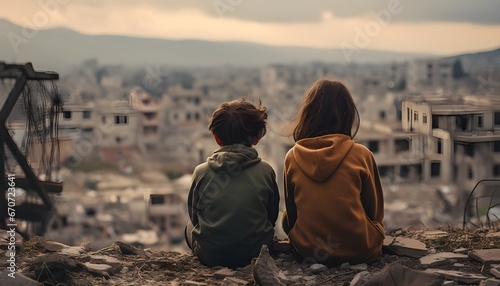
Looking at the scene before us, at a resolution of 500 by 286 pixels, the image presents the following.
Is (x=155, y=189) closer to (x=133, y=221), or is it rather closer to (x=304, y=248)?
(x=133, y=221)

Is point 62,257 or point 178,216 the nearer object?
point 62,257

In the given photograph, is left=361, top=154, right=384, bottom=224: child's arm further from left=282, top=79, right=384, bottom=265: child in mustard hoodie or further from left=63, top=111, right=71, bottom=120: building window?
left=63, top=111, right=71, bottom=120: building window

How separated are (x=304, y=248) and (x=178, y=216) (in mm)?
17852

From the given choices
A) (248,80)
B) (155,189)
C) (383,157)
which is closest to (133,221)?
(155,189)

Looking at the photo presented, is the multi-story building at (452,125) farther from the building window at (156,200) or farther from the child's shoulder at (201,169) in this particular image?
the building window at (156,200)

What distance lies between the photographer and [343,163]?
11.4 ft

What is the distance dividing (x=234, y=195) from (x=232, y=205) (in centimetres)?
5

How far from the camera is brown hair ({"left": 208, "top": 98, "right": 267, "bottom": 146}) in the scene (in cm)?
362

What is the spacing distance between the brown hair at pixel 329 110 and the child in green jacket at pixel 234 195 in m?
0.23

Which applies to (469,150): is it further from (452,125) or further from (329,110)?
(329,110)

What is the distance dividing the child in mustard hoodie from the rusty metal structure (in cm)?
149

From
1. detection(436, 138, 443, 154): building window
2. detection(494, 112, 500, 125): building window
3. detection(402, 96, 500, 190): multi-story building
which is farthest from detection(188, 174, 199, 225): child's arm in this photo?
detection(494, 112, 500, 125): building window

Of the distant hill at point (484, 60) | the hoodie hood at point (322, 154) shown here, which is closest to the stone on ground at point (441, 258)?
the hoodie hood at point (322, 154)

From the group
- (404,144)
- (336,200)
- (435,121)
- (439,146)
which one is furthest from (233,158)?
(404,144)
